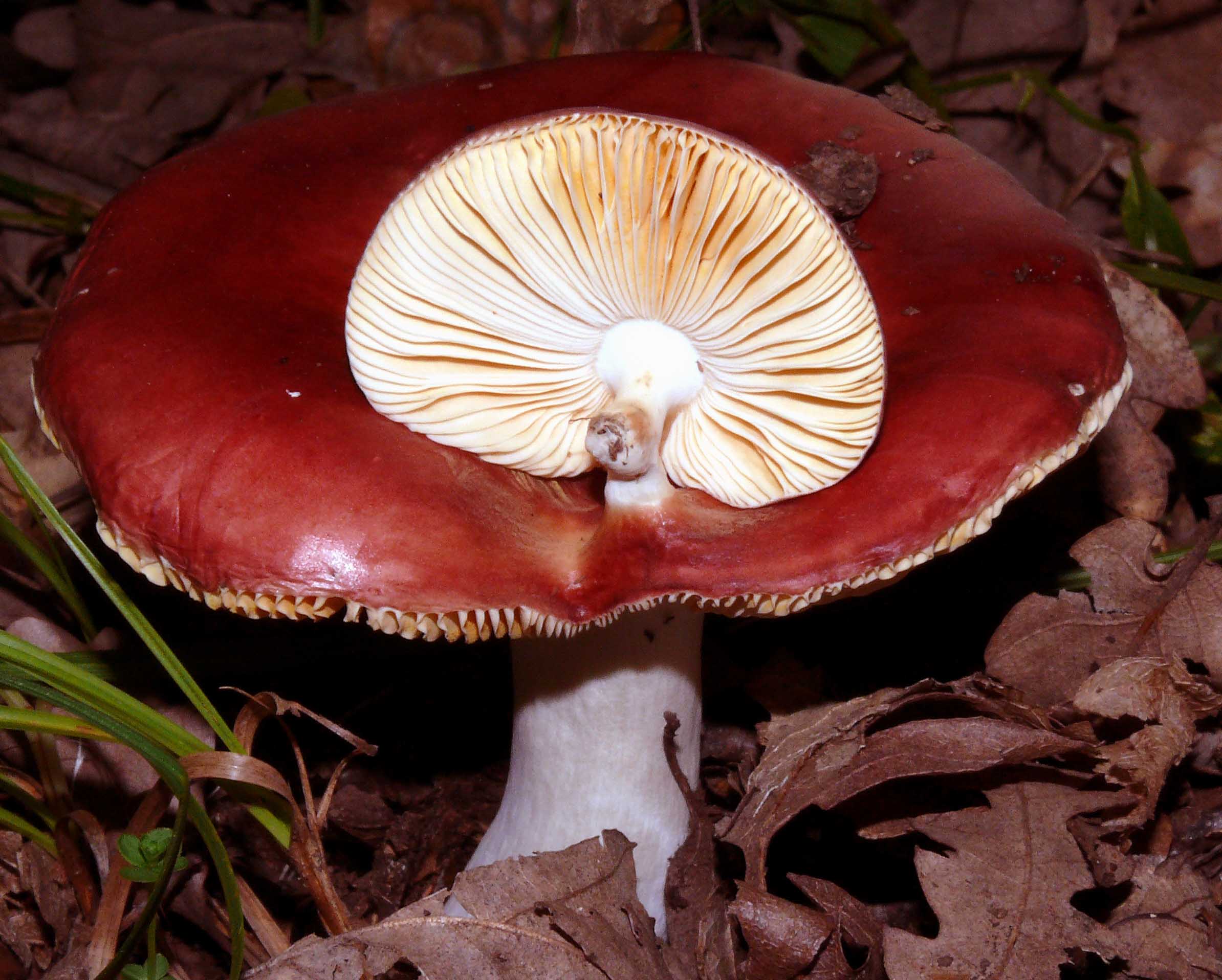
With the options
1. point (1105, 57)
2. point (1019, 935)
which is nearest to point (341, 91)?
point (1105, 57)

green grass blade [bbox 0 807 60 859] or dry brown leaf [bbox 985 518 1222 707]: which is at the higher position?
dry brown leaf [bbox 985 518 1222 707]

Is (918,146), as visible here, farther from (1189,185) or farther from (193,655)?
(1189,185)

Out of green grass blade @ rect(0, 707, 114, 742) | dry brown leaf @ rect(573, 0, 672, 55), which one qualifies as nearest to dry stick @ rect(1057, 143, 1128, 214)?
dry brown leaf @ rect(573, 0, 672, 55)

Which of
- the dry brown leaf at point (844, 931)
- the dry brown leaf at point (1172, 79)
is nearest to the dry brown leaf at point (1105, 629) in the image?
the dry brown leaf at point (844, 931)

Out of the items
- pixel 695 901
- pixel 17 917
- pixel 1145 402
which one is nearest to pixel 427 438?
pixel 695 901

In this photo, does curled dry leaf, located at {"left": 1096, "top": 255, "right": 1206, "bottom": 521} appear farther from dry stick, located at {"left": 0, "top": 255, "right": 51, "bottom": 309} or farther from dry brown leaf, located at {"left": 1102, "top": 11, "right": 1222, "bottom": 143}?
dry stick, located at {"left": 0, "top": 255, "right": 51, "bottom": 309}

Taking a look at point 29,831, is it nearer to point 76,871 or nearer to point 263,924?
point 76,871
